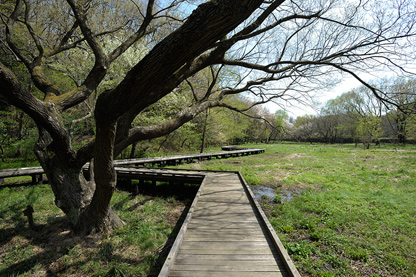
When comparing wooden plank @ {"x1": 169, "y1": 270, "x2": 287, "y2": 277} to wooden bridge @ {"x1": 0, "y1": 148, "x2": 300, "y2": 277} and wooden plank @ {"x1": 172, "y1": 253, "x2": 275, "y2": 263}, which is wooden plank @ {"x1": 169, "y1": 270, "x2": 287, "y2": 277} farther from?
wooden plank @ {"x1": 172, "y1": 253, "x2": 275, "y2": 263}

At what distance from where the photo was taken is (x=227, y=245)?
3.37 meters

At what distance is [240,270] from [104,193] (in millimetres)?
3371

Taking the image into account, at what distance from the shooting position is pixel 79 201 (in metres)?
5.14

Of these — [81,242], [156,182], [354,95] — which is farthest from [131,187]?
[354,95]

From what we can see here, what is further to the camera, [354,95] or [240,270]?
[354,95]

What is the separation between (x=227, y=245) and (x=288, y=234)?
6.58 ft

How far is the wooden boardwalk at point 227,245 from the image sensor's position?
2.76 meters

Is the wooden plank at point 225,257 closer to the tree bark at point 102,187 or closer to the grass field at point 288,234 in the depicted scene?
the grass field at point 288,234

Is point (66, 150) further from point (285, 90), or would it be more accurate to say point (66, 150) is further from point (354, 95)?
point (354, 95)

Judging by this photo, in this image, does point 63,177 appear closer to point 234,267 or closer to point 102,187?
point 102,187

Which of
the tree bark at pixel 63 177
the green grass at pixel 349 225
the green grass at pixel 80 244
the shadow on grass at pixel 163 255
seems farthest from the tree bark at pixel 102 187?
the green grass at pixel 349 225

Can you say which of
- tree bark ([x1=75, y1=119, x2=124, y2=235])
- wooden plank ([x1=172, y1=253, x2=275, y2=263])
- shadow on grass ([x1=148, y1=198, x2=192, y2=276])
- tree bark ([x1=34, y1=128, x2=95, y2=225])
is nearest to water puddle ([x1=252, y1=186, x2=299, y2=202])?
shadow on grass ([x1=148, y1=198, x2=192, y2=276])

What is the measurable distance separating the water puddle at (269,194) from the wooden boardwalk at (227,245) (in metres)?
1.97

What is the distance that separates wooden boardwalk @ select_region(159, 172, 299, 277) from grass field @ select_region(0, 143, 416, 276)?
800mm
